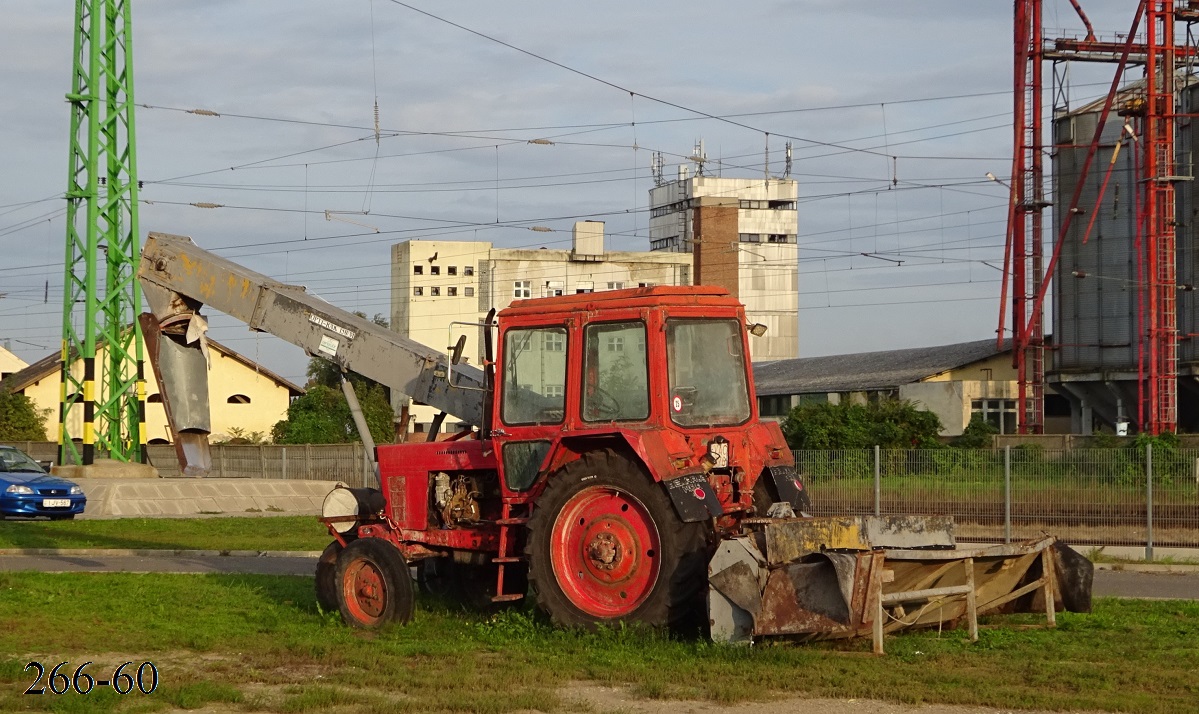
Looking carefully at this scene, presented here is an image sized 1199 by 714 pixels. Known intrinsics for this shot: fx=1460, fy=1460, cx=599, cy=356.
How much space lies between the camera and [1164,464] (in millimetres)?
24578

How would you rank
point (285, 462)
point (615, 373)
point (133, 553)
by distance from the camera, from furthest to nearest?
point (285, 462), point (133, 553), point (615, 373)

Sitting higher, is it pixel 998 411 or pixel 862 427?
pixel 998 411

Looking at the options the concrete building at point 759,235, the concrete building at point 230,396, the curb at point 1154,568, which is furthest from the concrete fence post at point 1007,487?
the concrete building at point 759,235

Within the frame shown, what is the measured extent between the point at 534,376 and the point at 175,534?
1675 cm

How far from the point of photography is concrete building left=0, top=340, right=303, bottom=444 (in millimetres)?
67375

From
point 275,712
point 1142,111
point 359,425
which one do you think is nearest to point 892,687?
point 275,712

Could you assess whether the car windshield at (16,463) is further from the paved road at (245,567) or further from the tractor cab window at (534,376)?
the tractor cab window at (534,376)

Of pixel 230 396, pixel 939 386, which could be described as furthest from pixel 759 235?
pixel 939 386

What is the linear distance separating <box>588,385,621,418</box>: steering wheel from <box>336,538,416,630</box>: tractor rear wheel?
221 cm

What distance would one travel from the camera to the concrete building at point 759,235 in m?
126

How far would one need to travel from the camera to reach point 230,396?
72.2 metres

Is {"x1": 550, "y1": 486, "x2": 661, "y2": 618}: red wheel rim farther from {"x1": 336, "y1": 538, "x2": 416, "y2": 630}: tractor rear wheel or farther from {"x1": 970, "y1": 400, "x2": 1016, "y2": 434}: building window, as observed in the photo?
{"x1": 970, "y1": 400, "x2": 1016, "y2": 434}: building window

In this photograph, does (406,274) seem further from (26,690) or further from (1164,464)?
(26,690)

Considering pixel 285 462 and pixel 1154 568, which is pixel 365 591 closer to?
pixel 1154 568
